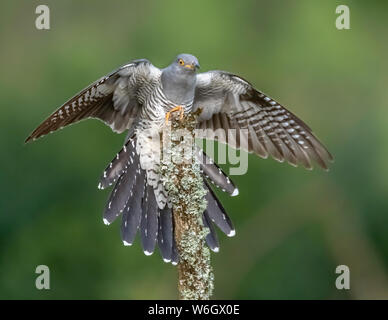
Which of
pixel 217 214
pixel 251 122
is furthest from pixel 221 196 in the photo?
pixel 217 214

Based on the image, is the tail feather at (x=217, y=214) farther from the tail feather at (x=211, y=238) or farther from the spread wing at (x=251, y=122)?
the spread wing at (x=251, y=122)

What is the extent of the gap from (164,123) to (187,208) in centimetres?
80

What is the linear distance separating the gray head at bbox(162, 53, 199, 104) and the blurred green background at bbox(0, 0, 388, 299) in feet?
4.36

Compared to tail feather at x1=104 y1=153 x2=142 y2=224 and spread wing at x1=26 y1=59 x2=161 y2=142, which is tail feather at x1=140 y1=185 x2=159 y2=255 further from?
spread wing at x1=26 y1=59 x2=161 y2=142

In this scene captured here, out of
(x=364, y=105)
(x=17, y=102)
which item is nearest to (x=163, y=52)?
(x=17, y=102)

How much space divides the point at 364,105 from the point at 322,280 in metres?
1.40

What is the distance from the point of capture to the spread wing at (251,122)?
391 cm

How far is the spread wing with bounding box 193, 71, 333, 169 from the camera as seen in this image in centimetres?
391

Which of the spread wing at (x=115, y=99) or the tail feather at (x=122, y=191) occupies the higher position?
the spread wing at (x=115, y=99)

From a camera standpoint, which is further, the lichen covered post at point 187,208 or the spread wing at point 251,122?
the spread wing at point 251,122

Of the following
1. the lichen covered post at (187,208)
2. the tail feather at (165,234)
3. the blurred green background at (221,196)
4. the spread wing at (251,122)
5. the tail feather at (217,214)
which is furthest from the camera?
the blurred green background at (221,196)

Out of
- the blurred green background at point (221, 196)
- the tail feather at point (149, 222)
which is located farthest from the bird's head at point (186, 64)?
the blurred green background at point (221, 196)

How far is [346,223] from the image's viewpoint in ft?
Answer: 17.7

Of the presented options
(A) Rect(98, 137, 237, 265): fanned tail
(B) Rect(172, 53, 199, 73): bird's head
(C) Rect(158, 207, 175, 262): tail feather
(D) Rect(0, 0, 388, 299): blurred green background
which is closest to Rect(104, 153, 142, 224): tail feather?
(A) Rect(98, 137, 237, 265): fanned tail
